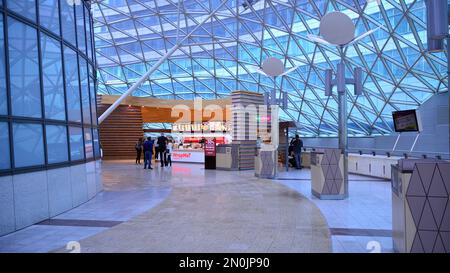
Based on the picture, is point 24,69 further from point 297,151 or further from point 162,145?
point 162,145

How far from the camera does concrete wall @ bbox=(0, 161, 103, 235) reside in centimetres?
753

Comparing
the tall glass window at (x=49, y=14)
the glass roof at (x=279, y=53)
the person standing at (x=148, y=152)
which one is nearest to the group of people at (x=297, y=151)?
the glass roof at (x=279, y=53)

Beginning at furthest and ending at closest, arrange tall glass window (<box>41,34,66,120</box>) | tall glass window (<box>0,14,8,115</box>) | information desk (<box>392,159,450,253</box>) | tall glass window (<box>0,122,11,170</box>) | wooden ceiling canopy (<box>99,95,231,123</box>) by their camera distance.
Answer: wooden ceiling canopy (<box>99,95,231,123</box>) → tall glass window (<box>41,34,66,120</box>) → tall glass window (<box>0,14,8,115</box>) → tall glass window (<box>0,122,11,170</box>) → information desk (<box>392,159,450,253</box>)

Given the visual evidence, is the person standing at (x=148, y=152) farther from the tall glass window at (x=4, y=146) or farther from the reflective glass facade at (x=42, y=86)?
the tall glass window at (x=4, y=146)

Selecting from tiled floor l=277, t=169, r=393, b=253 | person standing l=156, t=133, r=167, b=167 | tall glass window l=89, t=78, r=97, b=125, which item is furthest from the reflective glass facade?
person standing l=156, t=133, r=167, b=167

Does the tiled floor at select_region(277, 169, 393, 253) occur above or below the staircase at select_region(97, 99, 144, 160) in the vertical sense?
below

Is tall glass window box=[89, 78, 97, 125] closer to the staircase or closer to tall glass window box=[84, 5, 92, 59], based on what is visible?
tall glass window box=[84, 5, 92, 59]

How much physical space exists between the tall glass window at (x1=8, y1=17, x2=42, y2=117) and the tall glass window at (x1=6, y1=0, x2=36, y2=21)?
0.23 m

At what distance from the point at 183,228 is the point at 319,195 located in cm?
559

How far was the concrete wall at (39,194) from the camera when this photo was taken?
7.53 m

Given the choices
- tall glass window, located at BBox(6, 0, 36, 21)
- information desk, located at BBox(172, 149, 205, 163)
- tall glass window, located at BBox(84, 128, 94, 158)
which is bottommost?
information desk, located at BBox(172, 149, 205, 163)

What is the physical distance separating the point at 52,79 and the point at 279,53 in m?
24.7
